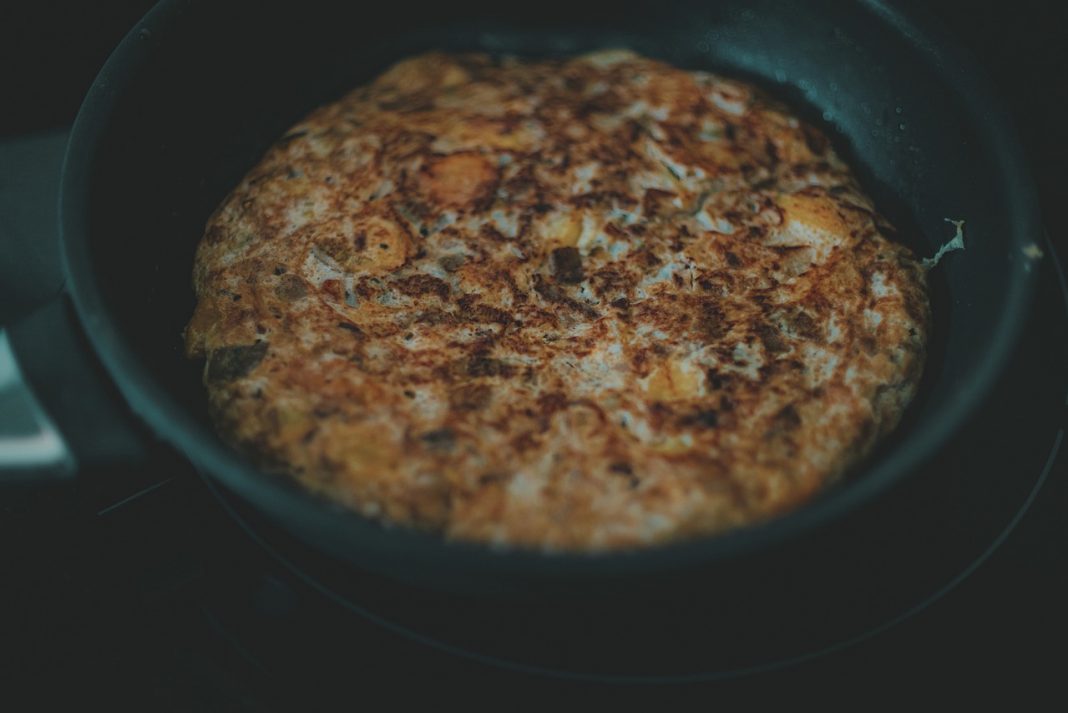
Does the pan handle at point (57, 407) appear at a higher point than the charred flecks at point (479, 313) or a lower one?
lower

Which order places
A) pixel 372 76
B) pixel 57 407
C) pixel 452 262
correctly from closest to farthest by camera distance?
1. pixel 57 407
2. pixel 452 262
3. pixel 372 76

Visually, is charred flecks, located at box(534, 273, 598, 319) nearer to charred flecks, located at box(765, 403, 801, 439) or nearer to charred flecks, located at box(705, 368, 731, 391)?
charred flecks, located at box(705, 368, 731, 391)

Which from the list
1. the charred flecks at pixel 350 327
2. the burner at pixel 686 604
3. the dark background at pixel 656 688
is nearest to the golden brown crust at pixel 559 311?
the charred flecks at pixel 350 327

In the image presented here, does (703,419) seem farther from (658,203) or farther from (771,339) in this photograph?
(658,203)

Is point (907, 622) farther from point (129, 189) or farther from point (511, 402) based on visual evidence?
point (129, 189)

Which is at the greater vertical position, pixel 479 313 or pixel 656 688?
pixel 479 313

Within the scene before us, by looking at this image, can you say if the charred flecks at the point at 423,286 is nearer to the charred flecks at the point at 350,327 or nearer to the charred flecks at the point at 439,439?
the charred flecks at the point at 350,327

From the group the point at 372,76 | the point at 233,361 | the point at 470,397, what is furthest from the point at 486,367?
the point at 372,76
